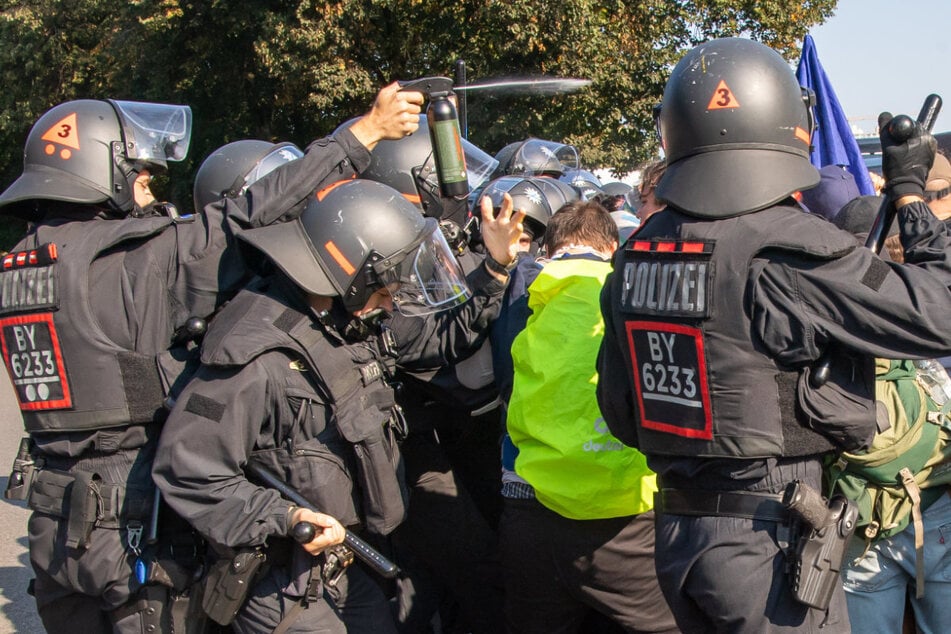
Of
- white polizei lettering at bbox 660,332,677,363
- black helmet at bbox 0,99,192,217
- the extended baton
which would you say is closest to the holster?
the extended baton

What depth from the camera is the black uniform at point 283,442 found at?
8.68ft

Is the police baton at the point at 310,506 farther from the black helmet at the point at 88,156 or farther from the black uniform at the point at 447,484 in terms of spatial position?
the black helmet at the point at 88,156

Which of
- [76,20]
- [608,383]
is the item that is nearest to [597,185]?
[608,383]

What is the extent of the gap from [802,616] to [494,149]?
15729 millimetres

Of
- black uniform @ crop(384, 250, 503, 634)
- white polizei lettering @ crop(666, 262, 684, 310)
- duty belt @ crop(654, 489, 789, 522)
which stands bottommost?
black uniform @ crop(384, 250, 503, 634)

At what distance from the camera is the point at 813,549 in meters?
2.29

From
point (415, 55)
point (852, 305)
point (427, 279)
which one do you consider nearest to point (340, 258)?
point (427, 279)

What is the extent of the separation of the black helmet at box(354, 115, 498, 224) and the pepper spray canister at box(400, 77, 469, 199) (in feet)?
2.23

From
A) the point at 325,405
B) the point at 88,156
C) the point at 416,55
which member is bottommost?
the point at 416,55

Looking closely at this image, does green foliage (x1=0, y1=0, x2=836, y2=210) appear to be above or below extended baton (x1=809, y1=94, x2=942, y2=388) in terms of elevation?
below

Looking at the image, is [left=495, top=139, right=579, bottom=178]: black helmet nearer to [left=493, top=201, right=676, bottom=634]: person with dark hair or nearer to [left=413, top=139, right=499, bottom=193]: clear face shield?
[left=413, top=139, right=499, bottom=193]: clear face shield

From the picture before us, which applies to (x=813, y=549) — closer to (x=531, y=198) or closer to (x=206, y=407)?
(x=206, y=407)

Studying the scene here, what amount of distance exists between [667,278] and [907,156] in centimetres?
71

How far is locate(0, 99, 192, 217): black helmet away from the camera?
3168 millimetres
